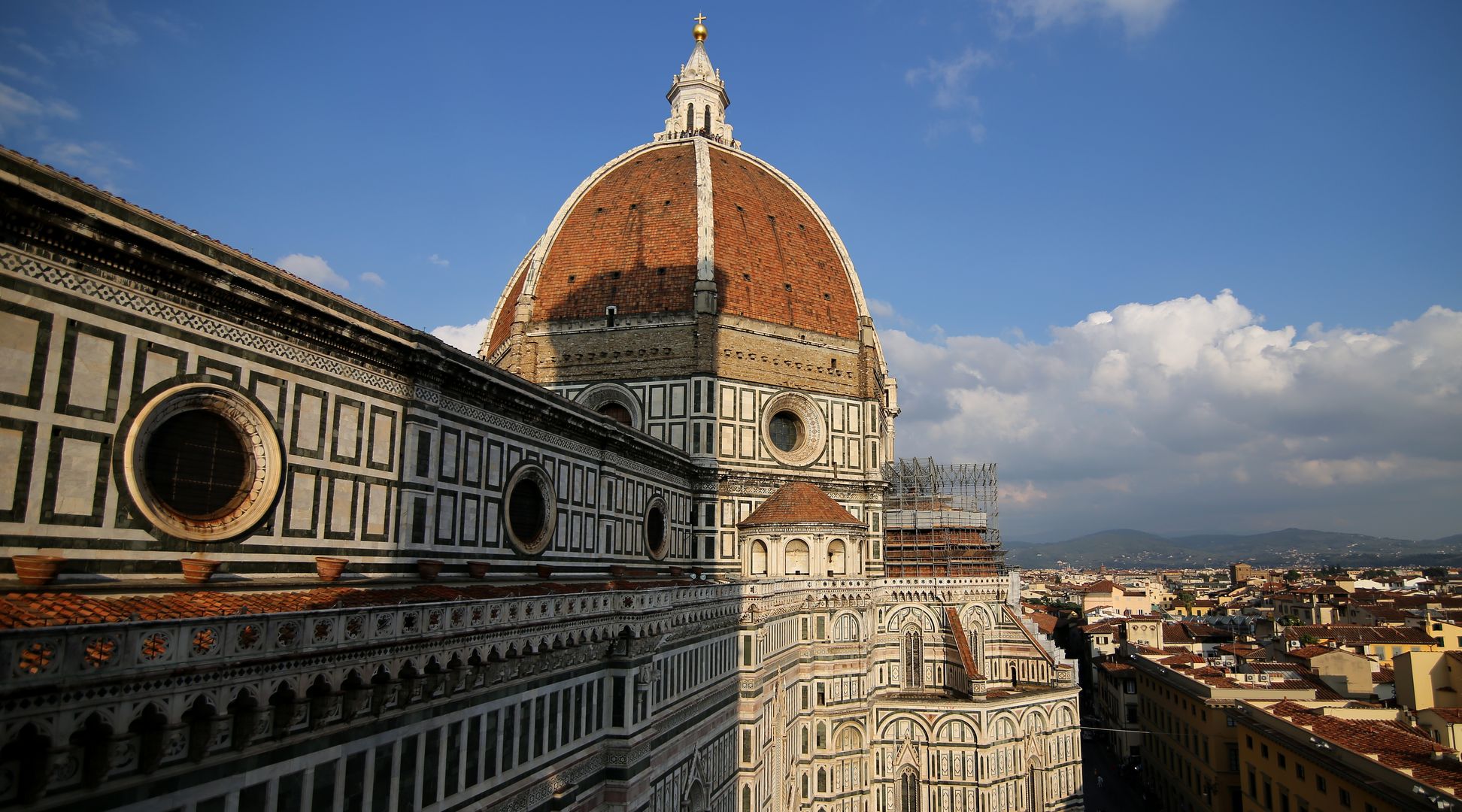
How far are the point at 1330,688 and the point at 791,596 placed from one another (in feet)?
92.3

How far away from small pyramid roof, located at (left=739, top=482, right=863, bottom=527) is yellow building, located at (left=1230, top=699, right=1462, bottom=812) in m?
17.3

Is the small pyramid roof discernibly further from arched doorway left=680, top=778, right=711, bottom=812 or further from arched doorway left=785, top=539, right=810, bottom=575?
arched doorway left=680, top=778, right=711, bottom=812

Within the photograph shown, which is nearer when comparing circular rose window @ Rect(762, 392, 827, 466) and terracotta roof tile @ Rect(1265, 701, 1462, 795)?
terracotta roof tile @ Rect(1265, 701, 1462, 795)

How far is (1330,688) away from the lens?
42438mm

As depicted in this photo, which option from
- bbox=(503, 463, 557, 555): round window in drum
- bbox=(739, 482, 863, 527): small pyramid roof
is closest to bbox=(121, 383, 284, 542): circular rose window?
bbox=(503, 463, 557, 555): round window in drum

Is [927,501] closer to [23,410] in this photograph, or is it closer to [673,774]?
[673,774]

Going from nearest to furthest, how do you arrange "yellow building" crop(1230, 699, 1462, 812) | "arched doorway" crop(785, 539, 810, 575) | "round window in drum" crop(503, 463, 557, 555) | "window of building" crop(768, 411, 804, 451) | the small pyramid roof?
"round window in drum" crop(503, 463, 557, 555) → "yellow building" crop(1230, 699, 1462, 812) → the small pyramid roof → "arched doorway" crop(785, 539, 810, 575) → "window of building" crop(768, 411, 804, 451)

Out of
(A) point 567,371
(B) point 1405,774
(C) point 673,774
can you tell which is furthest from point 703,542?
(B) point 1405,774

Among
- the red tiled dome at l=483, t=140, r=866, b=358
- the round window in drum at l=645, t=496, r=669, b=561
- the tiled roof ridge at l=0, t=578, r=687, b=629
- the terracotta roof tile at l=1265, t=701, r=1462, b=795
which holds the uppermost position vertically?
the red tiled dome at l=483, t=140, r=866, b=358

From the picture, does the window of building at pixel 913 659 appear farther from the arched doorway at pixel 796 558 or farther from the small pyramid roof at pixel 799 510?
the arched doorway at pixel 796 558

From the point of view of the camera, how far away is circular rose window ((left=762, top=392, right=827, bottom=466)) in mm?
42219

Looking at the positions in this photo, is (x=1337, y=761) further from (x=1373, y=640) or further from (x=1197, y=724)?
(x=1373, y=640)

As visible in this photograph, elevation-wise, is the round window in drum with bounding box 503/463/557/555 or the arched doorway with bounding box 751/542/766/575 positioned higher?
the round window in drum with bounding box 503/463/557/555

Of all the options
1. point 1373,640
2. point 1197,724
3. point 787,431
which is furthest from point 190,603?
point 1373,640
